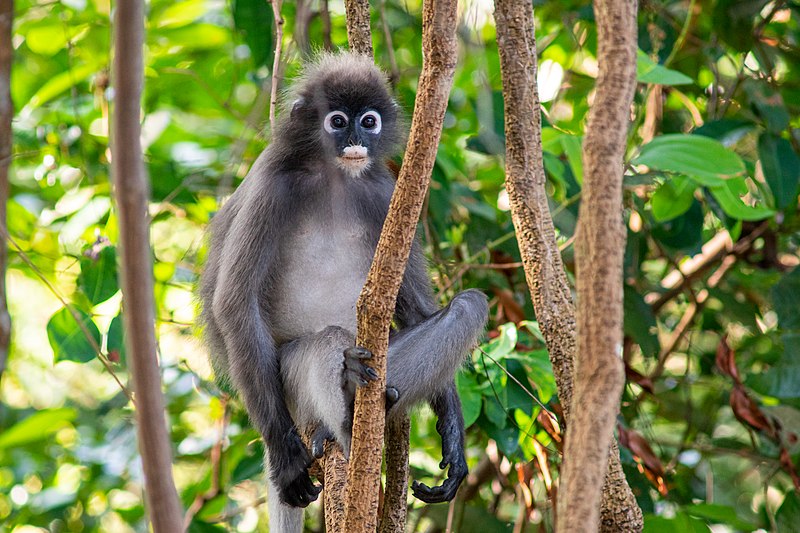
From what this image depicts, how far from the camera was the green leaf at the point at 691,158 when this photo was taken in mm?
2986

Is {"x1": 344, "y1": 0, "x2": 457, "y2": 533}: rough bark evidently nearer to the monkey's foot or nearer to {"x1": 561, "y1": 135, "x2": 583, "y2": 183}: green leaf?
the monkey's foot

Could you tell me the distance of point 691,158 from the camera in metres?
3.01

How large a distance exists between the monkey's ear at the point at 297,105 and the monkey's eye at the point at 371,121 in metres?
0.28

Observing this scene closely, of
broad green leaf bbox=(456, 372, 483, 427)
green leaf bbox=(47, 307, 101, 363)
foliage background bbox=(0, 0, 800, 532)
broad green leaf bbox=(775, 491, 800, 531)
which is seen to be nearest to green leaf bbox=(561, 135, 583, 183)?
foliage background bbox=(0, 0, 800, 532)

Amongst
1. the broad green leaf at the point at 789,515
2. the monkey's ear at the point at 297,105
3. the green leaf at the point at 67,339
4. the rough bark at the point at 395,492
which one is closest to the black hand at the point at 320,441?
the rough bark at the point at 395,492

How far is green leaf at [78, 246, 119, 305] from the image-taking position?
337 centimetres

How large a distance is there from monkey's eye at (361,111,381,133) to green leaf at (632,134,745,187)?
968mm

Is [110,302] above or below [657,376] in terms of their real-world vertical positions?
above

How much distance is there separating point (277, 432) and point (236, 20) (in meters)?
1.79

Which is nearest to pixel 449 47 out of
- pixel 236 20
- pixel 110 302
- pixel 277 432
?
pixel 277 432

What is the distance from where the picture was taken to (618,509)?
2.51 metres

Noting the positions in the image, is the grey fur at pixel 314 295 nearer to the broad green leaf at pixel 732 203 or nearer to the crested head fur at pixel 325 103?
the crested head fur at pixel 325 103

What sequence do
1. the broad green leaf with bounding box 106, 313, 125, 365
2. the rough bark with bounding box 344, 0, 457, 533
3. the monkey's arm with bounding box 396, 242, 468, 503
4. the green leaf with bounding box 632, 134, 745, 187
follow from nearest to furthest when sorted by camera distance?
1. the rough bark with bounding box 344, 0, 457, 533
2. the green leaf with bounding box 632, 134, 745, 187
3. the monkey's arm with bounding box 396, 242, 468, 503
4. the broad green leaf with bounding box 106, 313, 125, 365

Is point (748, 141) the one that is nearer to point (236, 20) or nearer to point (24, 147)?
point (236, 20)
